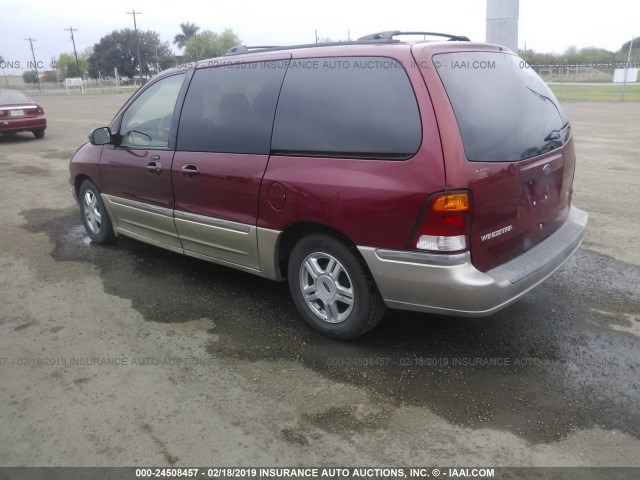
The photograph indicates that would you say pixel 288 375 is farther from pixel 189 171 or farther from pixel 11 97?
pixel 11 97

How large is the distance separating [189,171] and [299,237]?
3.63 feet

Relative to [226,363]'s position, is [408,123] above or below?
above

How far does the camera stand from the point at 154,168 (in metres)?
4.48

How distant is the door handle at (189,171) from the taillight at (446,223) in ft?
6.24

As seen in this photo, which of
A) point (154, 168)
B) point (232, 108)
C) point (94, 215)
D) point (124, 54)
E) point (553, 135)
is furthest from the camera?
point (124, 54)

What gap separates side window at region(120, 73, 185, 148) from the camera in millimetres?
4523

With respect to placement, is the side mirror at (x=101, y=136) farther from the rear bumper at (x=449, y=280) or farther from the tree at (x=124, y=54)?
the tree at (x=124, y=54)

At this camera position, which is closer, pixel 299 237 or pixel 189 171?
pixel 299 237

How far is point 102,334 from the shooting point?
12.7 ft

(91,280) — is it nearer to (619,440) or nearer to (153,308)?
(153,308)

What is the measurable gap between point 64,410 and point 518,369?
104 inches

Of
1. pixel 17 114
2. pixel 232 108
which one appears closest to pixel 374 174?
pixel 232 108

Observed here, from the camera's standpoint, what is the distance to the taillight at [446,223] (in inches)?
116

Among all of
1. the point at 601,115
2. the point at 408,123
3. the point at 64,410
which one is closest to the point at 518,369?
the point at 408,123
